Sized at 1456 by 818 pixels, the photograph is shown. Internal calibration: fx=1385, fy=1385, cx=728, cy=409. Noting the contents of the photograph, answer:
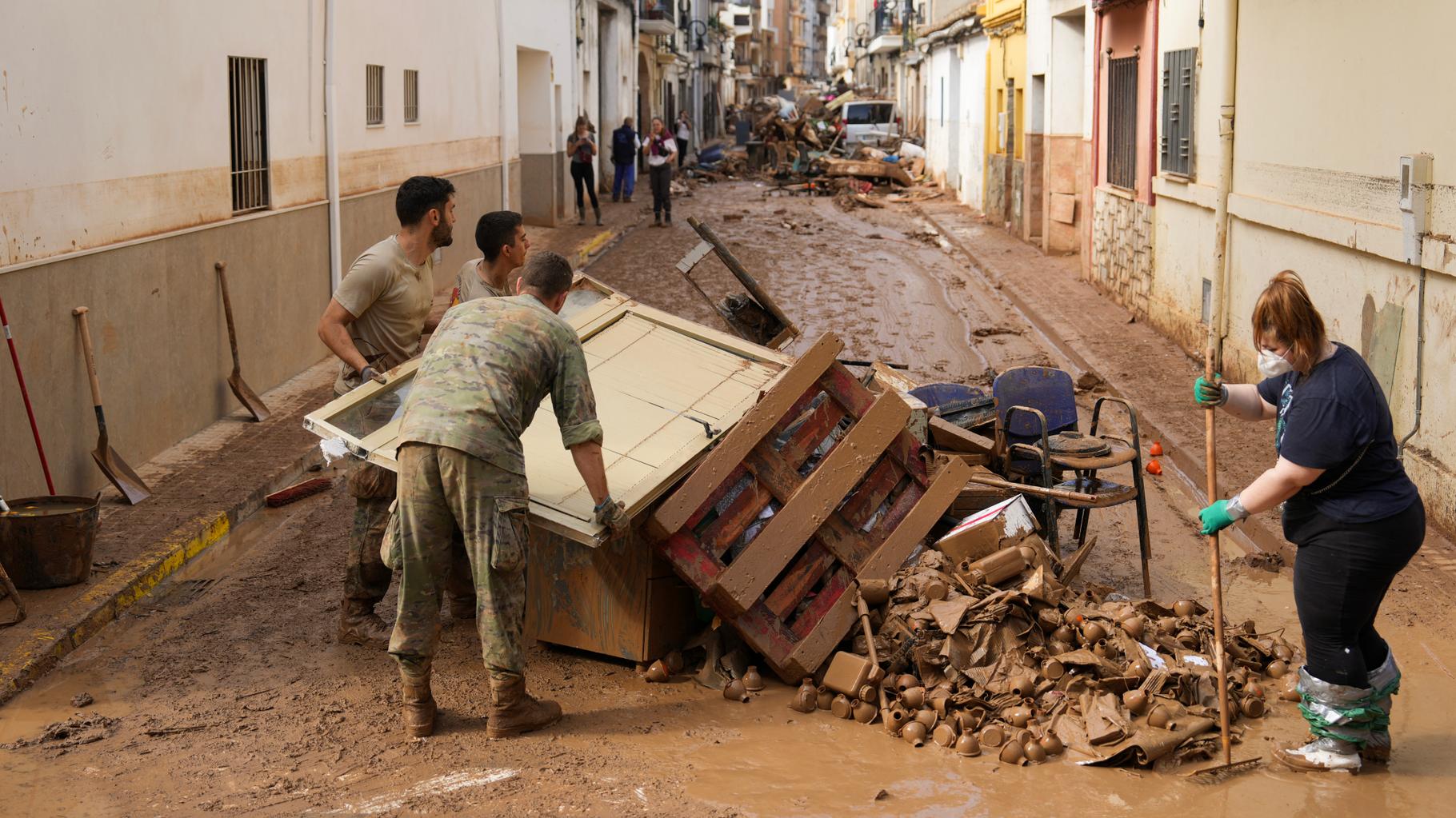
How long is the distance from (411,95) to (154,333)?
8.05m

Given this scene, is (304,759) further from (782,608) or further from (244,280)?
(244,280)

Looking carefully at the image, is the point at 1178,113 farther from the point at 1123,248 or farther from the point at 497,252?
the point at 497,252

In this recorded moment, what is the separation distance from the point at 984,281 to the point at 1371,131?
9.21m

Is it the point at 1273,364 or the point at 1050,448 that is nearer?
the point at 1273,364

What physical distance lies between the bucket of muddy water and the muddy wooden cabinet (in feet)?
5.51

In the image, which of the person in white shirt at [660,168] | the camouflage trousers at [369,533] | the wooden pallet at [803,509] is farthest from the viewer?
the person in white shirt at [660,168]

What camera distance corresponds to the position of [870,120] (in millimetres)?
43969

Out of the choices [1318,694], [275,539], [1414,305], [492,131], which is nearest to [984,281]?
[492,131]

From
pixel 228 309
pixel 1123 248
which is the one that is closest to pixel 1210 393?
pixel 228 309

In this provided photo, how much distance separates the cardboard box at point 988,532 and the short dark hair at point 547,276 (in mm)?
1910

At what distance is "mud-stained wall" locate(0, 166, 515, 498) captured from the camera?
7.25 m

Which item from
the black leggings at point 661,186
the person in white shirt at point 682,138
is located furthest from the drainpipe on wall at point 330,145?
the person in white shirt at point 682,138

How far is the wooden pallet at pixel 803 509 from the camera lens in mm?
5152

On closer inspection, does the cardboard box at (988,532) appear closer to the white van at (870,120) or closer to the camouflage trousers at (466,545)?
the camouflage trousers at (466,545)
